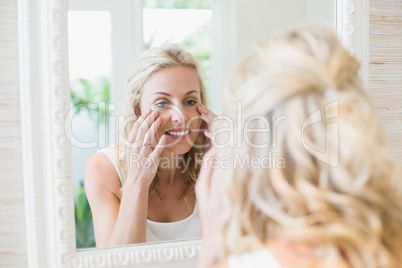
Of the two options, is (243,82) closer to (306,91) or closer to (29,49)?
(306,91)

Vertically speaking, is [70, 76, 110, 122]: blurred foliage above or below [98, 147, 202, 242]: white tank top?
above

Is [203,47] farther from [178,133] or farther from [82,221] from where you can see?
[82,221]

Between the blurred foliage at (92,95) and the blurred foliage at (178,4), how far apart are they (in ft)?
0.61

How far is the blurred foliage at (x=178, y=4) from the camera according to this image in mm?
978

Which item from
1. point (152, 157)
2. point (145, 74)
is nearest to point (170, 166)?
point (152, 157)

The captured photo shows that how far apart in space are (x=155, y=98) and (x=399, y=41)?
695 mm

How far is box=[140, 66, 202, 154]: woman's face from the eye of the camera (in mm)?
988

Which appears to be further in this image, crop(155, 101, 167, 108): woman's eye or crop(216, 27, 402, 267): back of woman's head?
crop(155, 101, 167, 108): woman's eye

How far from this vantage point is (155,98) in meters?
0.99

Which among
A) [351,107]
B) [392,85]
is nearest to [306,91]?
[351,107]

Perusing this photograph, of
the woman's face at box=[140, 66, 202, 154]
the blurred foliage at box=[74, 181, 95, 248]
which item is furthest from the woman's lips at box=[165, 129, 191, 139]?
the blurred foliage at box=[74, 181, 95, 248]

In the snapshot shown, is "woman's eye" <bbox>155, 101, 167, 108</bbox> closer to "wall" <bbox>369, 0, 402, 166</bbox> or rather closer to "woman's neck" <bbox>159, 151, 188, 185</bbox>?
"woman's neck" <bbox>159, 151, 188, 185</bbox>

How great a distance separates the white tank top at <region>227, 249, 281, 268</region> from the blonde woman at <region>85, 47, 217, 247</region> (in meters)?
0.44

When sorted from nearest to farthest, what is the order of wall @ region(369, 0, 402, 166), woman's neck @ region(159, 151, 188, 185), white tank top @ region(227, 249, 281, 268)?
white tank top @ region(227, 249, 281, 268) → woman's neck @ region(159, 151, 188, 185) → wall @ region(369, 0, 402, 166)
